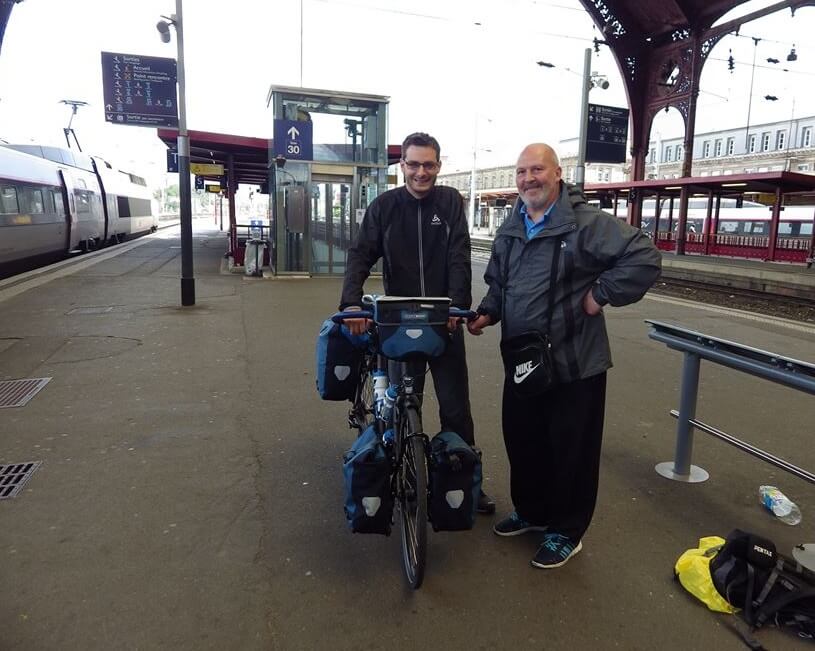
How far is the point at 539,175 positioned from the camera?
2.72m

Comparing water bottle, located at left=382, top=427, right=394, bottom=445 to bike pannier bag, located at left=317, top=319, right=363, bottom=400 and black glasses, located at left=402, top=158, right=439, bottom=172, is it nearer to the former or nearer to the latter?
bike pannier bag, located at left=317, top=319, right=363, bottom=400

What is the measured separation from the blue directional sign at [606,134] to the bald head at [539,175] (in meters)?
18.7

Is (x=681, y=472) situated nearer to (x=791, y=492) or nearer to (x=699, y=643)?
(x=791, y=492)

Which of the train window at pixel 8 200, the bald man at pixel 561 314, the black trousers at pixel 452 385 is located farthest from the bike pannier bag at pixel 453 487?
the train window at pixel 8 200

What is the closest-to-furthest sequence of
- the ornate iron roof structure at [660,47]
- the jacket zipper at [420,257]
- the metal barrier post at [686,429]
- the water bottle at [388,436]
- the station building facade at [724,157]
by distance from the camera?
the water bottle at [388,436]
the jacket zipper at [420,257]
the metal barrier post at [686,429]
the ornate iron roof structure at [660,47]
the station building facade at [724,157]

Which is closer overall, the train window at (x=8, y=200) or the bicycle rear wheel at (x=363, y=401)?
the bicycle rear wheel at (x=363, y=401)

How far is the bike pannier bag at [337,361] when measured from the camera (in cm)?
327

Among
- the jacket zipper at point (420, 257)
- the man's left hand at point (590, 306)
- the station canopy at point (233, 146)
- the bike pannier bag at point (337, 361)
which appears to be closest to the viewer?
the man's left hand at point (590, 306)

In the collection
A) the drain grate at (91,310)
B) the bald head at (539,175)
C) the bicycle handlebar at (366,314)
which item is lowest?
the drain grate at (91,310)

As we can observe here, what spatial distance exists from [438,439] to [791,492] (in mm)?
2423

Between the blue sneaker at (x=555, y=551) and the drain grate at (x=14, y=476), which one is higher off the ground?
the blue sneaker at (x=555, y=551)

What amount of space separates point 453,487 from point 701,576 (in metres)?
1.17

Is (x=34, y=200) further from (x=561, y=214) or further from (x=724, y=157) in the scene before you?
(x=724, y=157)

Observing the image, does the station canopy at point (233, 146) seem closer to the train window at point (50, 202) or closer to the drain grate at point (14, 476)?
the train window at point (50, 202)
